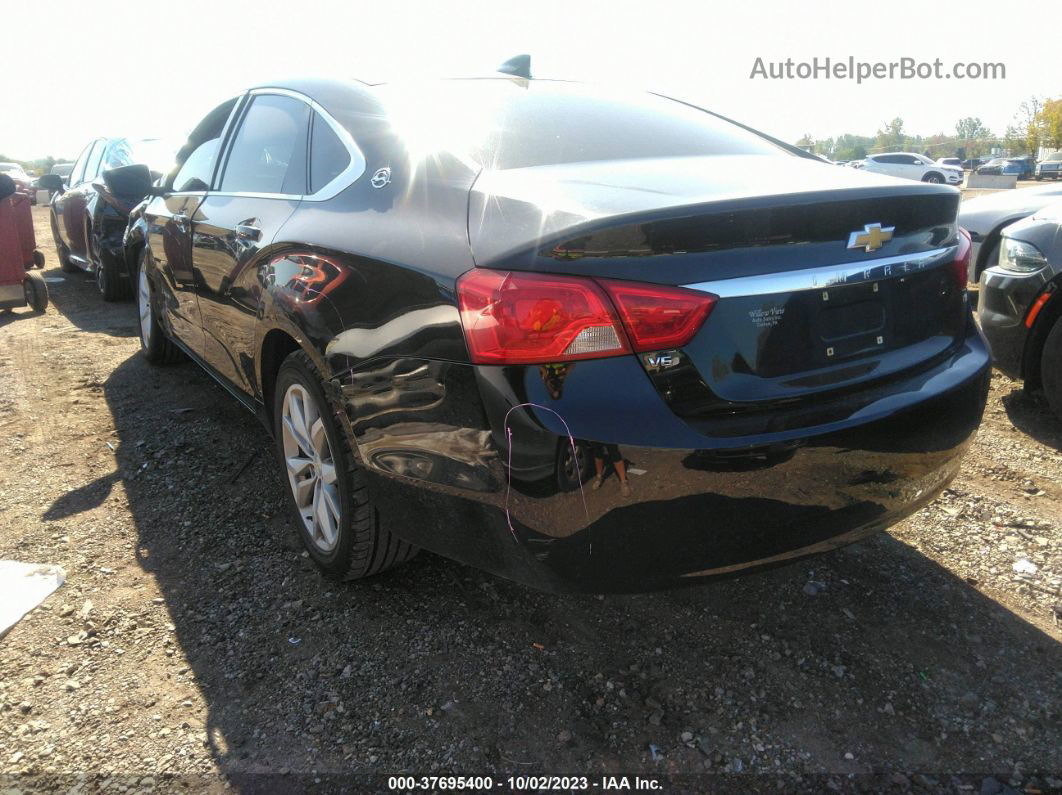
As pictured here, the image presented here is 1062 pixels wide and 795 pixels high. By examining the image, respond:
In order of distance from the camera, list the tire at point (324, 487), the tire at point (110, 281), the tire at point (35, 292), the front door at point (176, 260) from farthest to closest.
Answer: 1. the tire at point (110, 281)
2. the tire at point (35, 292)
3. the front door at point (176, 260)
4. the tire at point (324, 487)

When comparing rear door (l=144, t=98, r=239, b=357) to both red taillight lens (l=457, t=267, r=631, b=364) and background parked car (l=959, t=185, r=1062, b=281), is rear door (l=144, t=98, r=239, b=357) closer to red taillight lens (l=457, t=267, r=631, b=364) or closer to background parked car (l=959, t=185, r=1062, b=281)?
red taillight lens (l=457, t=267, r=631, b=364)

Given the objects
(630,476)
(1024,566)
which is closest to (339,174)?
(630,476)

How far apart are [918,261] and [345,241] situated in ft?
5.14

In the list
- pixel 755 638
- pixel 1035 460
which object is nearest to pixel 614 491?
pixel 755 638

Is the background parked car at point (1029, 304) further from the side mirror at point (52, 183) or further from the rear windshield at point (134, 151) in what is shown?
the side mirror at point (52, 183)

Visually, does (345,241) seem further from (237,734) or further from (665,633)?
(665,633)

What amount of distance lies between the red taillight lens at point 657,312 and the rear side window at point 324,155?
49.7 inches

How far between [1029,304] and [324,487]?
3492mm

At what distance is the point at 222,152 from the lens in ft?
12.3

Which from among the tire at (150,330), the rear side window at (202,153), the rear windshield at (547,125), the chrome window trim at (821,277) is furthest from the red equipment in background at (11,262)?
the chrome window trim at (821,277)

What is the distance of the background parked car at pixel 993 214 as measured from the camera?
18.9ft

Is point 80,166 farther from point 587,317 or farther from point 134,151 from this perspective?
point 587,317

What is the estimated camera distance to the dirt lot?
78.9 inches

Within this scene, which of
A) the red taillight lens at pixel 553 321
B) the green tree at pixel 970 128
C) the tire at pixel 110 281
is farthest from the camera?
the green tree at pixel 970 128
